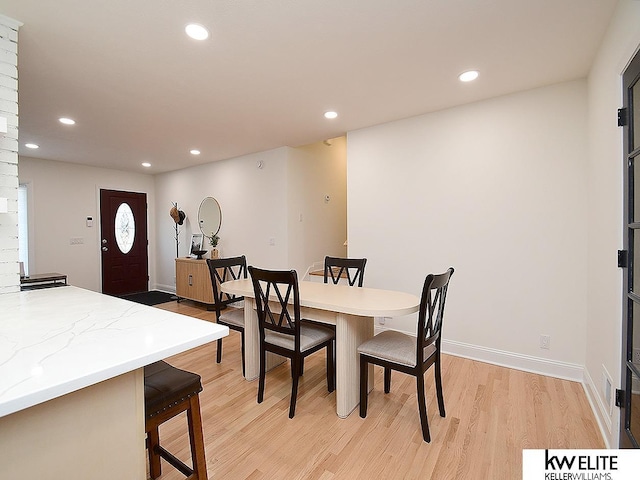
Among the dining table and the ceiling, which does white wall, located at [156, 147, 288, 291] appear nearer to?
the ceiling

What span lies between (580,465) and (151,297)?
6217 mm

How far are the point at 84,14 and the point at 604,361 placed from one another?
3.68 meters

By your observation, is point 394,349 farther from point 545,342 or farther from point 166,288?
point 166,288

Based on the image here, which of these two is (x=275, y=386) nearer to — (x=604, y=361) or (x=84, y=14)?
(x=604, y=361)

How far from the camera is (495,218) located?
2.85m

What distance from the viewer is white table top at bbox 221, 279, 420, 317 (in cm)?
191

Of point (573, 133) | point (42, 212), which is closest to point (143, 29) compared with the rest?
point (573, 133)

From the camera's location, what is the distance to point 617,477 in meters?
1.32

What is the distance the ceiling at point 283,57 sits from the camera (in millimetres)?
1689

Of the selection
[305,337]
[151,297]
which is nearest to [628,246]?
[305,337]

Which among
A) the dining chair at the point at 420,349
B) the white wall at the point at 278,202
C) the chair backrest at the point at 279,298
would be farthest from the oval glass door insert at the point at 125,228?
the dining chair at the point at 420,349

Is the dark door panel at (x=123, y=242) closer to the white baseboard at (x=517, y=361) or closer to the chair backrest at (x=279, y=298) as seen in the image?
the chair backrest at (x=279, y=298)

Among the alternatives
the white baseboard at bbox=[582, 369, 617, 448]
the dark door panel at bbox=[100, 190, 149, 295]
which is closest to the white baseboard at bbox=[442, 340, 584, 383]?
the white baseboard at bbox=[582, 369, 617, 448]

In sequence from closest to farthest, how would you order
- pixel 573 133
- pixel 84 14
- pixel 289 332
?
pixel 84 14, pixel 289 332, pixel 573 133
